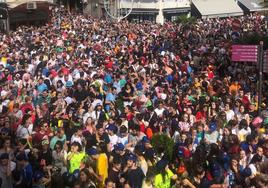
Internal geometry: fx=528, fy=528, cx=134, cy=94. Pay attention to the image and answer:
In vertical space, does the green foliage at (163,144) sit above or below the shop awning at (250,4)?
above

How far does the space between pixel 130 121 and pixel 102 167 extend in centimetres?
286

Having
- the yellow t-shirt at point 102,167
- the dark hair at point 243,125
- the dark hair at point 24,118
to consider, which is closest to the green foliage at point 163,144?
the yellow t-shirt at point 102,167

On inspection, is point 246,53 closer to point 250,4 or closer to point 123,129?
point 123,129

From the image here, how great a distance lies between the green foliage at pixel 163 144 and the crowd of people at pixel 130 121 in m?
0.04

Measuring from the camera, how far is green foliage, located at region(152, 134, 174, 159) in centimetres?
1067

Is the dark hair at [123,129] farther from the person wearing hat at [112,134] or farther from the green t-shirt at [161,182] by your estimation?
the green t-shirt at [161,182]

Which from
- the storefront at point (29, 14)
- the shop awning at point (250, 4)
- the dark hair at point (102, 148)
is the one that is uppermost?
the dark hair at point (102, 148)

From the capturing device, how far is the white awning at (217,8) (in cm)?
6700

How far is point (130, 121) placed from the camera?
12391 mm

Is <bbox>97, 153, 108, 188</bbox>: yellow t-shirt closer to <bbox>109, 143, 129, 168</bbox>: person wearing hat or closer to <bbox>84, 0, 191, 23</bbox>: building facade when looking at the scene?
<bbox>109, 143, 129, 168</bbox>: person wearing hat

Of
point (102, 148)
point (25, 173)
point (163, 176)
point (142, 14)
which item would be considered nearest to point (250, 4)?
point (142, 14)

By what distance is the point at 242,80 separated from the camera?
17.6 meters

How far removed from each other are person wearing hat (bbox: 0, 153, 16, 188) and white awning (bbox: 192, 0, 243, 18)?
195 feet

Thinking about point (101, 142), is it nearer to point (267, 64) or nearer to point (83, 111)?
point (83, 111)
